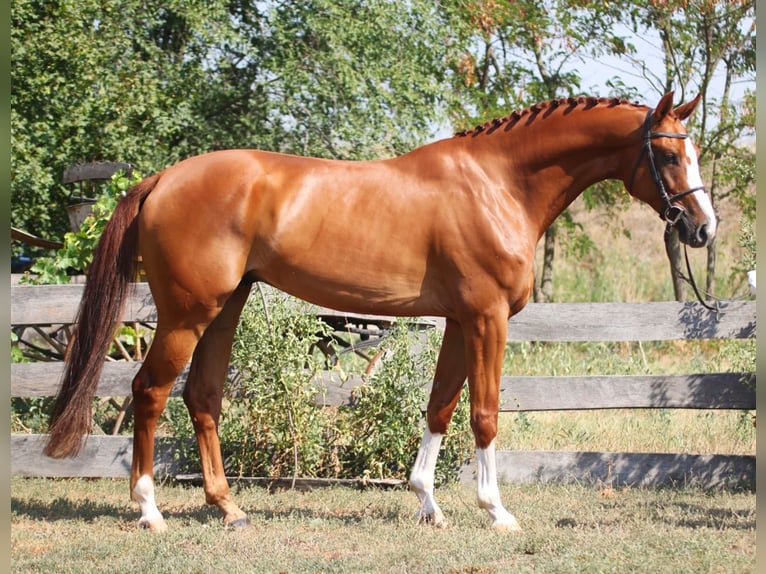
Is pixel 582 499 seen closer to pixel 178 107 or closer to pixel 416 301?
pixel 416 301

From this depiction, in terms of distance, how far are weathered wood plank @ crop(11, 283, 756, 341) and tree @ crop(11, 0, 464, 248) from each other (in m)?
3.53

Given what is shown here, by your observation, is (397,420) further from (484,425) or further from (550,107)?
(550,107)

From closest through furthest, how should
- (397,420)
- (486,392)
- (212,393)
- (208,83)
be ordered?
(486,392), (212,393), (397,420), (208,83)

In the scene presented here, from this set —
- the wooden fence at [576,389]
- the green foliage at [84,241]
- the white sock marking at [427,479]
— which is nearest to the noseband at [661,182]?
the wooden fence at [576,389]

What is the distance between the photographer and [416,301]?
4.66m

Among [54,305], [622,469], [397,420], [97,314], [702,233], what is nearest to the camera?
[702,233]

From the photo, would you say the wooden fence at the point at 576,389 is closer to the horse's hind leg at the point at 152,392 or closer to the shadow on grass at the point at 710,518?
the shadow on grass at the point at 710,518

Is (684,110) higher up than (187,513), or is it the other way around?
(684,110)

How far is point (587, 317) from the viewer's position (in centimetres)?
594

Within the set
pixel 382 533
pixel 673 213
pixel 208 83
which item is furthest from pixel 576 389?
pixel 208 83

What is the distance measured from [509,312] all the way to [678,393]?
1836 mm

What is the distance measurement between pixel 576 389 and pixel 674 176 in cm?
189

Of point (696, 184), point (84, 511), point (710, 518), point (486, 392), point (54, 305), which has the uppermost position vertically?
point (696, 184)

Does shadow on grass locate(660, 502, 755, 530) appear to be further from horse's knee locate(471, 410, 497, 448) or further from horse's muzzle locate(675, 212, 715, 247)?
horse's muzzle locate(675, 212, 715, 247)
